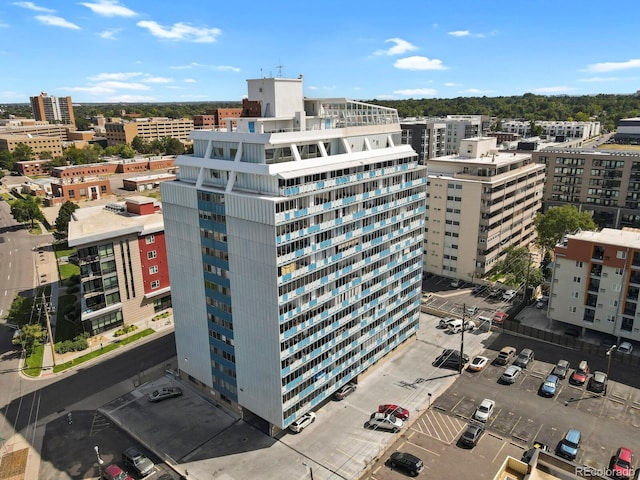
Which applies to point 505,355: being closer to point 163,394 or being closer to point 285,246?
point 285,246

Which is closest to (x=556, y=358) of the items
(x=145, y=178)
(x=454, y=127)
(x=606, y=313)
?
(x=606, y=313)

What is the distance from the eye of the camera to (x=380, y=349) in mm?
69750

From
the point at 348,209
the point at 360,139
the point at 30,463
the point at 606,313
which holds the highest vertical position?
the point at 360,139

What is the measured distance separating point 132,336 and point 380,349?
44.2 m

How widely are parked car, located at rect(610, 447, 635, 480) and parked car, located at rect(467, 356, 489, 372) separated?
68.2 feet

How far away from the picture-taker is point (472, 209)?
327 ft

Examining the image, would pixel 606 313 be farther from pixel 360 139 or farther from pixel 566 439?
pixel 360 139

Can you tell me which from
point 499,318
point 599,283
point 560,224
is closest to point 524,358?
point 499,318

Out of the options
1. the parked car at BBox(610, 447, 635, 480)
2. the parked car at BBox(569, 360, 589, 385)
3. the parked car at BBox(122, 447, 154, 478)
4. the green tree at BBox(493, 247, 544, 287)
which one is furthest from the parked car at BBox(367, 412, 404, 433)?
the green tree at BBox(493, 247, 544, 287)

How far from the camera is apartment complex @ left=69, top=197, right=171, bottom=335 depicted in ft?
255

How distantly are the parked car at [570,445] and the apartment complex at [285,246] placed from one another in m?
26.1

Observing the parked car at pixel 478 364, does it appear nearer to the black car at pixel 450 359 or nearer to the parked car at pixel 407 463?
the black car at pixel 450 359

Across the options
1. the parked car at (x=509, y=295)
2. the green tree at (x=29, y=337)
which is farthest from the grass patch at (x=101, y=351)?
the parked car at (x=509, y=295)

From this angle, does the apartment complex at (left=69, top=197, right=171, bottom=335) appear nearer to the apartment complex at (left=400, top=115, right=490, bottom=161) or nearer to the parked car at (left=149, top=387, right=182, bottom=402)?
the parked car at (left=149, top=387, right=182, bottom=402)
